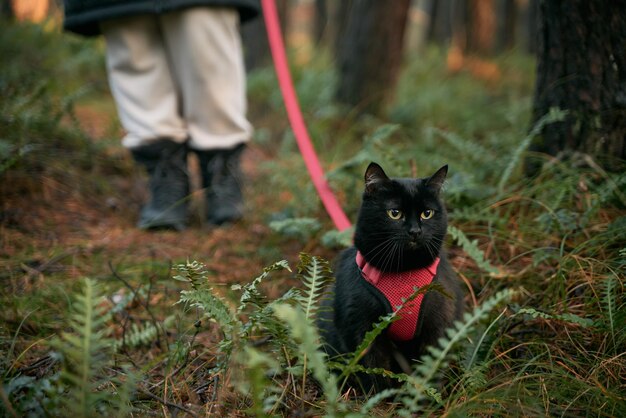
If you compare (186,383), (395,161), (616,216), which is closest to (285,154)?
(395,161)

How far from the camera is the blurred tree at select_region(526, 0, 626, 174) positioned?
95.4 inches

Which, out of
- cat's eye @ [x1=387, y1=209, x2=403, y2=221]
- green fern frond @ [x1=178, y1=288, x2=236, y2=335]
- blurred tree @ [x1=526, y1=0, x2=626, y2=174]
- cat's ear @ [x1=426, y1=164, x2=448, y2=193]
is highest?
blurred tree @ [x1=526, y1=0, x2=626, y2=174]

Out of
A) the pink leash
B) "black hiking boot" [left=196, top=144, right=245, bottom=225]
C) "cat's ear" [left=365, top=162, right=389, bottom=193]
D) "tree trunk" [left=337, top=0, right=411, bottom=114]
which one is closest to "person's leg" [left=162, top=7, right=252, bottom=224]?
"black hiking boot" [left=196, top=144, right=245, bottom=225]


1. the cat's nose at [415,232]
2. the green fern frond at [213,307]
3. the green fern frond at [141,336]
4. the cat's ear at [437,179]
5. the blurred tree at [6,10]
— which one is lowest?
the green fern frond at [141,336]

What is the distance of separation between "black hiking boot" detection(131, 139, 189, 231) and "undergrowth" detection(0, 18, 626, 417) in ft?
1.70

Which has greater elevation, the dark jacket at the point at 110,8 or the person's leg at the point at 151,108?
the dark jacket at the point at 110,8

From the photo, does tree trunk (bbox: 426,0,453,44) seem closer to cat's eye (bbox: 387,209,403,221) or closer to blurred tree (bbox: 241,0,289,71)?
blurred tree (bbox: 241,0,289,71)

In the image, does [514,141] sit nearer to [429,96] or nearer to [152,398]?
[429,96]

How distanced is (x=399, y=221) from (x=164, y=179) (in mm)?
2041

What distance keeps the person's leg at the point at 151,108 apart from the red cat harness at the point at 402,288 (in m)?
1.77

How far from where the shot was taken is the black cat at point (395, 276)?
1.81 m

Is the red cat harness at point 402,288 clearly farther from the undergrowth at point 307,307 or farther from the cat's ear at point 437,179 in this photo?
the cat's ear at point 437,179

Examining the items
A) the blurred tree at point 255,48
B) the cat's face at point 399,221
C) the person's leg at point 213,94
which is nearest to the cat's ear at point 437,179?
the cat's face at point 399,221

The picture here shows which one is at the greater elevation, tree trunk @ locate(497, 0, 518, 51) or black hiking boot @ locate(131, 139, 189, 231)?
tree trunk @ locate(497, 0, 518, 51)
